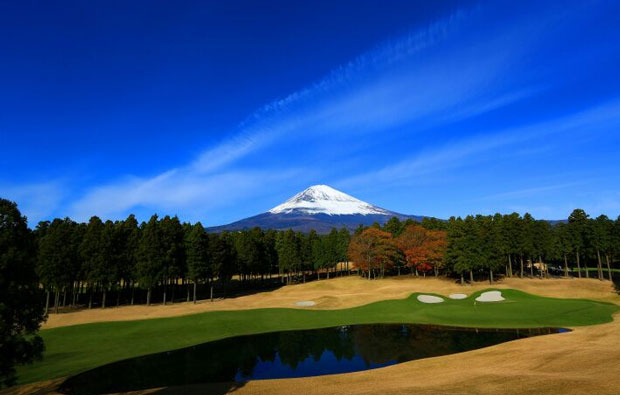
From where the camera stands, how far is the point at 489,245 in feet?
222

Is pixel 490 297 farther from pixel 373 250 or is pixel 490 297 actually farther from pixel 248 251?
pixel 248 251

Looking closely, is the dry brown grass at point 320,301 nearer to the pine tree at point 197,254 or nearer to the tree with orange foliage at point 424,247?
the pine tree at point 197,254

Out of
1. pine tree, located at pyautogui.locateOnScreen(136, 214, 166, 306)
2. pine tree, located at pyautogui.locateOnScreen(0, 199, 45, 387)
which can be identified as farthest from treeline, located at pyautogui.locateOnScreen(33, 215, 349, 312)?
pine tree, located at pyautogui.locateOnScreen(0, 199, 45, 387)

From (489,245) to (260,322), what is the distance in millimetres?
49814

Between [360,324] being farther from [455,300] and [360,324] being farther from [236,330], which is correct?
[455,300]

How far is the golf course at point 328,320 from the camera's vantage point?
24438 mm

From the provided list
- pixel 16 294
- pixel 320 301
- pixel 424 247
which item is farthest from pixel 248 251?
pixel 16 294

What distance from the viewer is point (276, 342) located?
3272 centimetres

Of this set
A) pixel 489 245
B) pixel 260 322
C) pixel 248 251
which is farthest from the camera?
pixel 248 251

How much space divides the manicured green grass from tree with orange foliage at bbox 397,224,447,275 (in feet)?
83.9

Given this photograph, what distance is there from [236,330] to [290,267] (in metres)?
47.6

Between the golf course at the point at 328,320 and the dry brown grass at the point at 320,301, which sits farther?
the dry brown grass at the point at 320,301

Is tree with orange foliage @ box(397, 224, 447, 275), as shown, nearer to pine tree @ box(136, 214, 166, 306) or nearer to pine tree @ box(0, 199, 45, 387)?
pine tree @ box(136, 214, 166, 306)

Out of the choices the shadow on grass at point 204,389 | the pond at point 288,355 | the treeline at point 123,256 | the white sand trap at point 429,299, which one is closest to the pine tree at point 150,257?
the treeline at point 123,256
